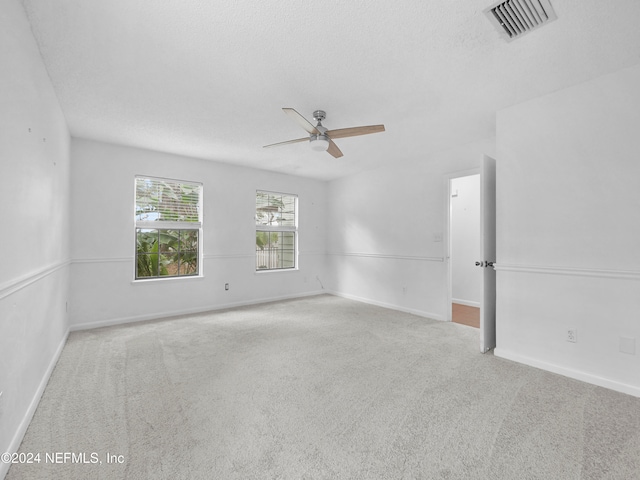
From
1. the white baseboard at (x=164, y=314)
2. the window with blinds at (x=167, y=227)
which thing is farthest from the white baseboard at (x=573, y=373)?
the window with blinds at (x=167, y=227)

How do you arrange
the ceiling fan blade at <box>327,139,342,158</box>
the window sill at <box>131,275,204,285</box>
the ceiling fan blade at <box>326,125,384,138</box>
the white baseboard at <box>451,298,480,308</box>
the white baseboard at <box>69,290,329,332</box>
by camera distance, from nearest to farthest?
the ceiling fan blade at <box>326,125,384,138</box>, the ceiling fan blade at <box>327,139,342,158</box>, the white baseboard at <box>69,290,329,332</box>, the window sill at <box>131,275,204,285</box>, the white baseboard at <box>451,298,480,308</box>

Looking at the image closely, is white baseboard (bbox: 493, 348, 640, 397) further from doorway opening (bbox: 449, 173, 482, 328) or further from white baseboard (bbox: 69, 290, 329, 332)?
white baseboard (bbox: 69, 290, 329, 332)

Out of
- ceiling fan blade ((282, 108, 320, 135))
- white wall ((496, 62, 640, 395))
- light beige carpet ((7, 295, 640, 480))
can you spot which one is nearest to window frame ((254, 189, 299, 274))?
light beige carpet ((7, 295, 640, 480))

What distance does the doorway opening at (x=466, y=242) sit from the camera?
Result: 5.25 meters

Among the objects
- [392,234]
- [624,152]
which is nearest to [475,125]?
[624,152]

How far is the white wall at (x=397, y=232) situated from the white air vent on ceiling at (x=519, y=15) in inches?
84.0

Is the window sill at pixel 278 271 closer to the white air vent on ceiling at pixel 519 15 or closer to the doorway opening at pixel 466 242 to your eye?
the doorway opening at pixel 466 242

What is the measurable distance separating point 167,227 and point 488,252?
4.35m

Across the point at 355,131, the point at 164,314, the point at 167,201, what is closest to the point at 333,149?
the point at 355,131

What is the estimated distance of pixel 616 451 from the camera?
160 centimetres

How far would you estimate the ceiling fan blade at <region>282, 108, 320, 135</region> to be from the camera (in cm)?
229

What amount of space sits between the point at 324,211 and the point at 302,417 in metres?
4.86

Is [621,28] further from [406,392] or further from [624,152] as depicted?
[406,392]

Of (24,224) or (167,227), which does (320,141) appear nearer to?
(24,224)
